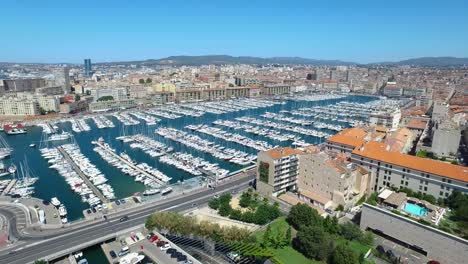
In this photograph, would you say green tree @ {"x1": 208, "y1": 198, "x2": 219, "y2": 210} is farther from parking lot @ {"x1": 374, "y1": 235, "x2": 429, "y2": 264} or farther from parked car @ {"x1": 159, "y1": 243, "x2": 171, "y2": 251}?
parking lot @ {"x1": 374, "y1": 235, "x2": 429, "y2": 264}

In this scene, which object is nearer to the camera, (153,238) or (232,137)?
(153,238)

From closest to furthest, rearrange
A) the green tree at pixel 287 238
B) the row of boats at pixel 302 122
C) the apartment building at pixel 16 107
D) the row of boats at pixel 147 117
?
the green tree at pixel 287 238, the row of boats at pixel 302 122, the row of boats at pixel 147 117, the apartment building at pixel 16 107

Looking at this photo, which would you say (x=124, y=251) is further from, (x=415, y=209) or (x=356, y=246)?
(x=415, y=209)

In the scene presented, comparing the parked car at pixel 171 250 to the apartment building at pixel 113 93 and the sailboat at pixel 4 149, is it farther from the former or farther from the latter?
the apartment building at pixel 113 93

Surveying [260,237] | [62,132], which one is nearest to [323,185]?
[260,237]

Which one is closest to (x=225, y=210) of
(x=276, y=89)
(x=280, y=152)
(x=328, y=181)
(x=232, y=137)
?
(x=280, y=152)

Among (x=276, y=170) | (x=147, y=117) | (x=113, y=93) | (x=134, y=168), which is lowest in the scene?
(x=134, y=168)

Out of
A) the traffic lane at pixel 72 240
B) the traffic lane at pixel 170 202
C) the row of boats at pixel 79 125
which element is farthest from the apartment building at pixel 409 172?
the row of boats at pixel 79 125
